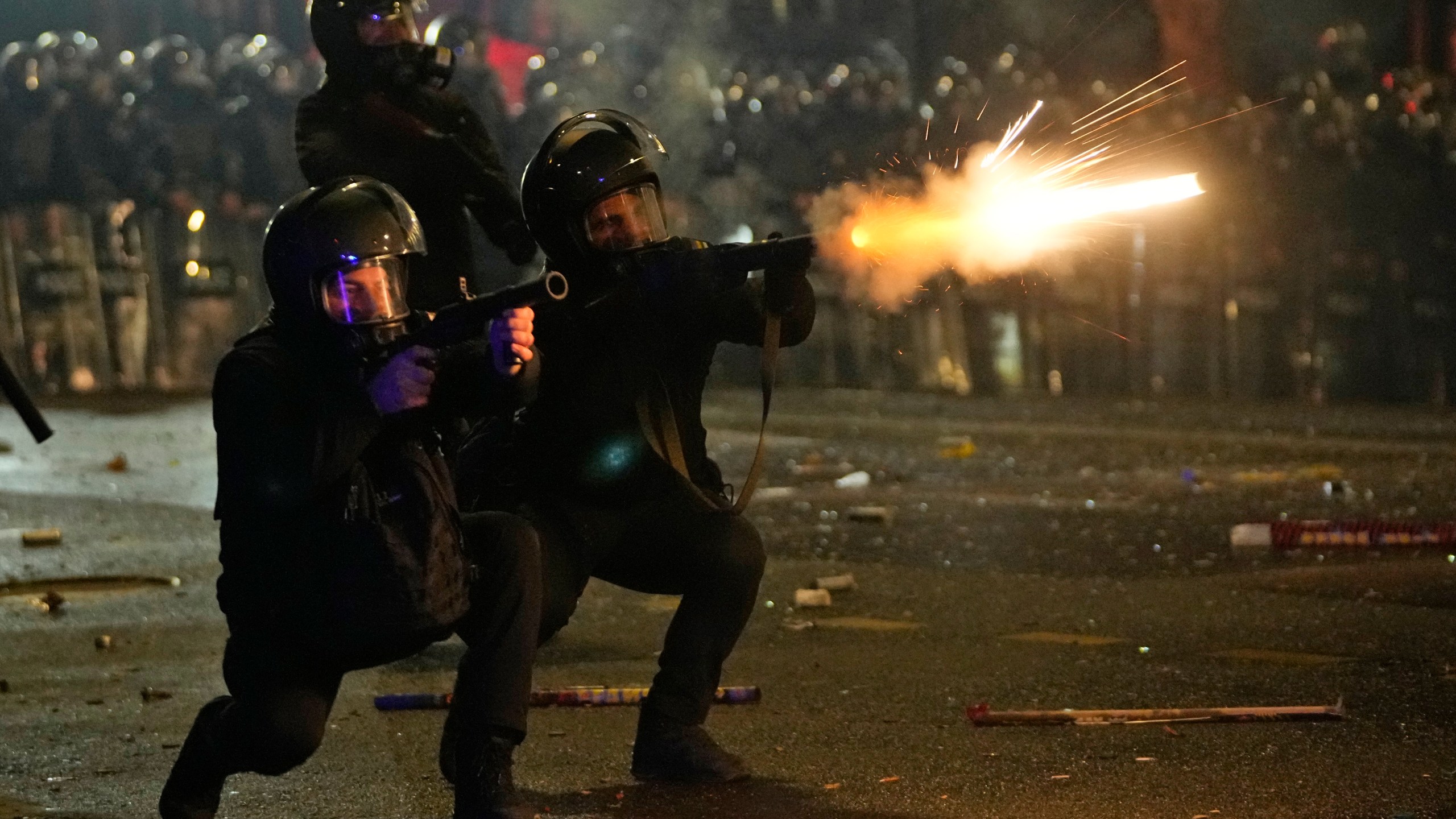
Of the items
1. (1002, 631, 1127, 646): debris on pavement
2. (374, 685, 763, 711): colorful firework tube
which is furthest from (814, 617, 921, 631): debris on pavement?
(374, 685, 763, 711): colorful firework tube

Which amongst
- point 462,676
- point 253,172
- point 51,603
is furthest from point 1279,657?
point 253,172

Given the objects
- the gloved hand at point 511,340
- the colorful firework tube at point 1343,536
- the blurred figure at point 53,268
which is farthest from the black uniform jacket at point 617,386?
the blurred figure at point 53,268

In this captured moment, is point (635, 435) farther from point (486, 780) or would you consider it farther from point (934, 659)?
point (934, 659)

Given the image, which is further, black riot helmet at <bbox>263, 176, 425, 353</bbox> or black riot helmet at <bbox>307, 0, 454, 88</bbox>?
black riot helmet at <bbox>307, 0, 454, 88</bbox>

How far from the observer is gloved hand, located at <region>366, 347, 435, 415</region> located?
148 inches

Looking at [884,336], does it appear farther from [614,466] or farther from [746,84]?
[614,466]

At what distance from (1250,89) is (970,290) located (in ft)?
12.4

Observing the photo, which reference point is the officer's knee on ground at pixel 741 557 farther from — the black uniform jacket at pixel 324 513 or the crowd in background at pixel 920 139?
the crowd in background at pixel 920 139

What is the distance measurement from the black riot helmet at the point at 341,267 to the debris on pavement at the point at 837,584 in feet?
11.9

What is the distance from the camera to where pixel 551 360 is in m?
4.63

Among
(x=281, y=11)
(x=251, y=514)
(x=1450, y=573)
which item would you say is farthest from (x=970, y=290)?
(x=281, y=11)

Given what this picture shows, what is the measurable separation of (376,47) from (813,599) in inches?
97.0

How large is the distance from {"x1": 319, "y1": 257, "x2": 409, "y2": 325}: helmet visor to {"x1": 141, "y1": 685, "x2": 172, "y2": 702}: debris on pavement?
229 cm

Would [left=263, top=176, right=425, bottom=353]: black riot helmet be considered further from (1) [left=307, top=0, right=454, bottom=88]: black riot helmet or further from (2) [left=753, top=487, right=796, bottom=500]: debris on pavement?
(2) [left=753, top=487, right=796, bottom=500]: debris on pavement
